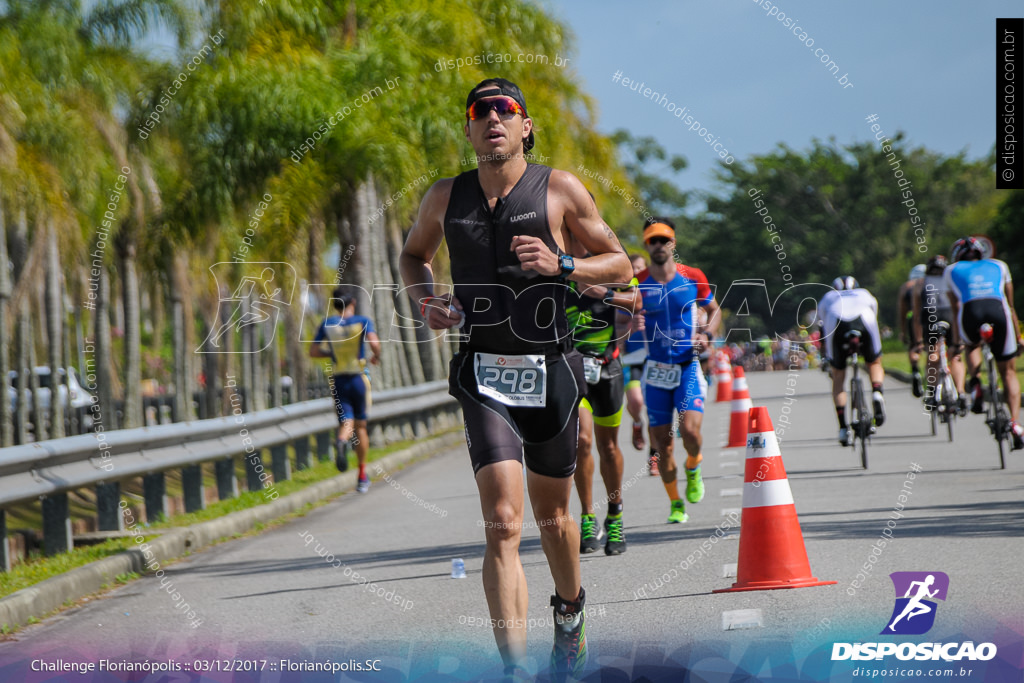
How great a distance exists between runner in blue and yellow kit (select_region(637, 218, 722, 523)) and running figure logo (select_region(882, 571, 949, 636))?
2.84m

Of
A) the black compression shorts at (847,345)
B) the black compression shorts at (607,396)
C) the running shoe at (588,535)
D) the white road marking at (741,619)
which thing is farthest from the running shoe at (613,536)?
the black compression shorts at (847,345)

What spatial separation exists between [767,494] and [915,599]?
0.97 m

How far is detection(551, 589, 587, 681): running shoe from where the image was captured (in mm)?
5059

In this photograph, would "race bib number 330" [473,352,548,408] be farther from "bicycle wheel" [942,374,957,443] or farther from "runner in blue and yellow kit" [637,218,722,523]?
"bicycle wheel" [942,374,957,443]

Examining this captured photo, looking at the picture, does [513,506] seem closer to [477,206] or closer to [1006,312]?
[477,206]

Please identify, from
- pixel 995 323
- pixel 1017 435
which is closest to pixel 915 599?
pixel 1017 435

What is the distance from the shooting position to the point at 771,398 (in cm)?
2942

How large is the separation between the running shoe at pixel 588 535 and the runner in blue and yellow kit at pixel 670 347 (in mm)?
1048

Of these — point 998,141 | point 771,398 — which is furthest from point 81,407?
point 998,141

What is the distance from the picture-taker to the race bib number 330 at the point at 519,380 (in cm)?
516

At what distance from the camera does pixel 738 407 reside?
1506 cm

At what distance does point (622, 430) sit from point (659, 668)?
1712cm

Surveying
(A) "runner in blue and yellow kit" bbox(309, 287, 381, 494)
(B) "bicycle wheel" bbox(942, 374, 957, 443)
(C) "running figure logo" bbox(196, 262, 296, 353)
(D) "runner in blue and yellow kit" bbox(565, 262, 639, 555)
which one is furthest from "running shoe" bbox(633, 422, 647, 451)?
(C) "running figure logo" bbox(196, 262, 296, 353)

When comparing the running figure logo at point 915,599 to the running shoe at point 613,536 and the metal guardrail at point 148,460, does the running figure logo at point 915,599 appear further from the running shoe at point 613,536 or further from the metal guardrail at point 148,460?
the metal guardrail at point 148,460
